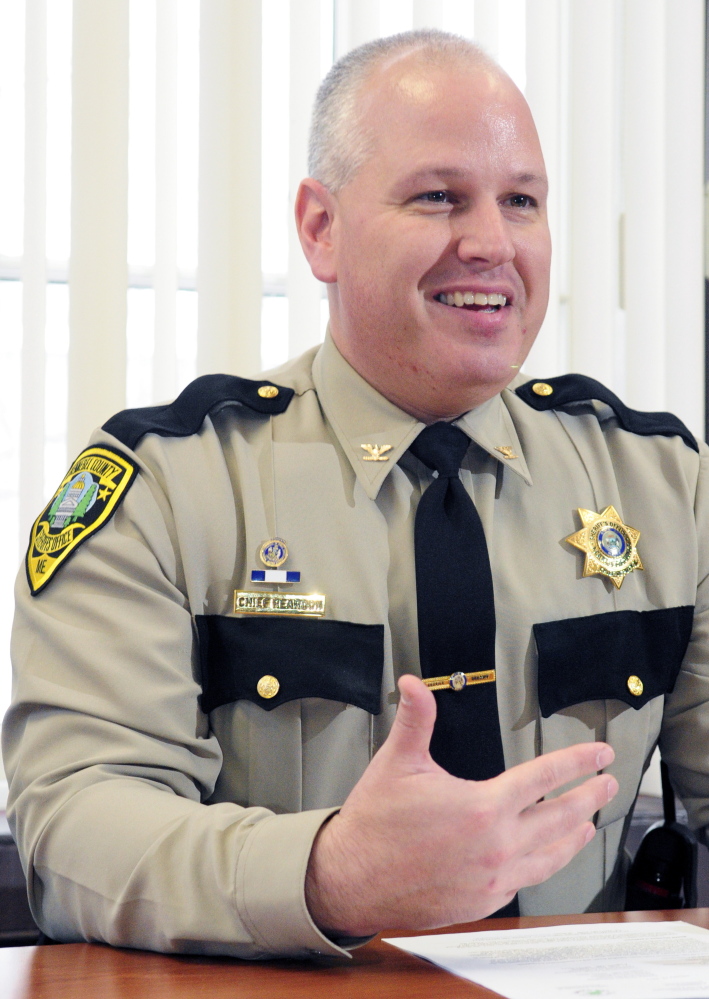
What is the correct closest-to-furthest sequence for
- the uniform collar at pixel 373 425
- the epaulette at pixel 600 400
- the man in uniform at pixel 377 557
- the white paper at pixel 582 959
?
the white paper at pixel 582 959 < the man in uniform at pixel 377 557 < the uniform collar at pixel 373 425 < the epaulette at pixel 600 400

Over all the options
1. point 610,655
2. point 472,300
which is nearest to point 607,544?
point 610,655

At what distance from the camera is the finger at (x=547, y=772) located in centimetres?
82

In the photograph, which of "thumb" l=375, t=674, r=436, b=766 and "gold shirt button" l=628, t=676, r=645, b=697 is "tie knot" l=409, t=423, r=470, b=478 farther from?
"thumb" l=375, t=674, r=436, b=766

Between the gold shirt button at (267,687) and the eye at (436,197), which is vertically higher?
the eye at (436,197)

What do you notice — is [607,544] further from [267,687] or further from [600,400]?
[267,687]

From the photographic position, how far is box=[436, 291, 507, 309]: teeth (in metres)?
1.26

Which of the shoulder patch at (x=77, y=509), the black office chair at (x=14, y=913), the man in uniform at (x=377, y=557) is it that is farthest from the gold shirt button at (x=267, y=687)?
the black office chair at (x=14, y=913)

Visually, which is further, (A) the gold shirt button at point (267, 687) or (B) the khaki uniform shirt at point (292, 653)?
(A) the gold shirt button at point (267, 687)

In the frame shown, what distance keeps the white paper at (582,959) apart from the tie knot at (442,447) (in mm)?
537

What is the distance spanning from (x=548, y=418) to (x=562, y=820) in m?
0.74

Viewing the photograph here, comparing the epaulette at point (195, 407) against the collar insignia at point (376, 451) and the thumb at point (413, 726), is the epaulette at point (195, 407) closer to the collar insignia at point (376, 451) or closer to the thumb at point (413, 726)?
the collar insignia at point (376, 451)

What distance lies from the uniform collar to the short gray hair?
0.22 m

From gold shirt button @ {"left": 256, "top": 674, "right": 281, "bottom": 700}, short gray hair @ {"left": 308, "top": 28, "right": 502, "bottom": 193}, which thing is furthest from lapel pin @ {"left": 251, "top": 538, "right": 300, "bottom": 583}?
short gray hair @ {"left": 308, "top": 28, "right": 502, "bottom": 193}

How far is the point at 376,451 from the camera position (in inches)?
51.3
